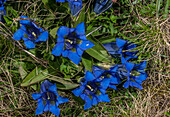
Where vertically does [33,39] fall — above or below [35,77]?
above

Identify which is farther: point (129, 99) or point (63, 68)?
point (129, 99)

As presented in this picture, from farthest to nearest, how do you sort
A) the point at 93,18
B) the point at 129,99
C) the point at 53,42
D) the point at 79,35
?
the point at 129,99 < the point at 93,18 < the point at 53,42 < the point at 79,35

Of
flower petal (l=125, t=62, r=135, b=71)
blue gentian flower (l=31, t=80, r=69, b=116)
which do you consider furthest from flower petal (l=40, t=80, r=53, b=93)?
flower petal (l=125, t=62, r=135, b=71)

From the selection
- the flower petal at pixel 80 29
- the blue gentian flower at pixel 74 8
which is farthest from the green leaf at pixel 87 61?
the blue gentian flower at pixel 74 8

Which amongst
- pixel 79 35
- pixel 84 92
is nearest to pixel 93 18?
pixel 79 35

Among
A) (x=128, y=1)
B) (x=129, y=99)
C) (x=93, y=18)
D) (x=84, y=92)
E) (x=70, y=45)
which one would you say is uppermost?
(x=128, y=1)

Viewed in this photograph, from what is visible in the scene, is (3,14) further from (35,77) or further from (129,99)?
(129,99)
